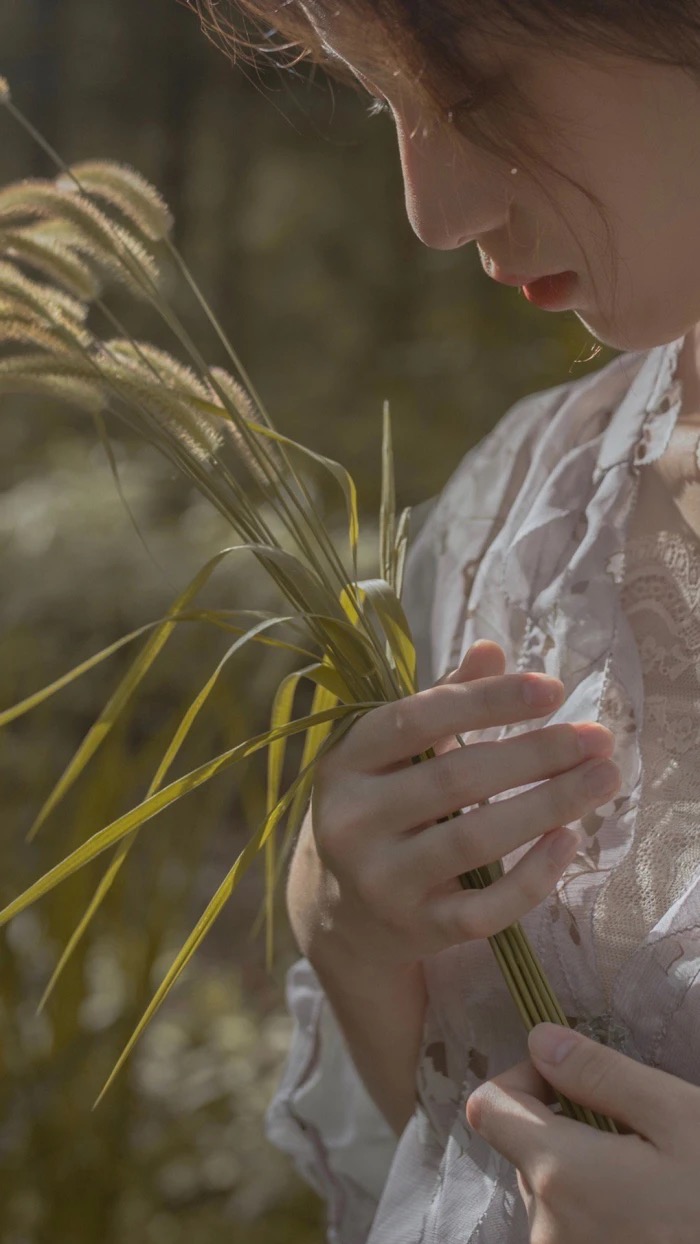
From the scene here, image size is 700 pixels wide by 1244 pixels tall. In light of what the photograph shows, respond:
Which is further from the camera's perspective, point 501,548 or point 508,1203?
point 501,548

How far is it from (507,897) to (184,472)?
0.27m

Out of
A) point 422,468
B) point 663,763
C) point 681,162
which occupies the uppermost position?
point 681,162

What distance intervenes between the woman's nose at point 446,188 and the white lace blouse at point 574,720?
0.89ft

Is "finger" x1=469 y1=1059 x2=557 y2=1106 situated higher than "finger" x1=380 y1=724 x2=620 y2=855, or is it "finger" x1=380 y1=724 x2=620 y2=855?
"finger" x1=380 y1=724 x2=620 y2=855

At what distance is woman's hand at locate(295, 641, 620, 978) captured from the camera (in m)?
0.61

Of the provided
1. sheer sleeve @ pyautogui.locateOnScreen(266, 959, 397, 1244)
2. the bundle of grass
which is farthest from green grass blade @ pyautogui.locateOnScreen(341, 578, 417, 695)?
sheer sleeve @ pyautogui.locateOnScreen(266, 959, 397, 1244)

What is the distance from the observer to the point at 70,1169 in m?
1.38

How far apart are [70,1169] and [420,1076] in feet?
2.48

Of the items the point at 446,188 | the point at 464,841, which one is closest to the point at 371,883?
the point at 464,841

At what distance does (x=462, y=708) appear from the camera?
61cm

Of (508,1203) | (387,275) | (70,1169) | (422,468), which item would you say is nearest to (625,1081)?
(508,1203)

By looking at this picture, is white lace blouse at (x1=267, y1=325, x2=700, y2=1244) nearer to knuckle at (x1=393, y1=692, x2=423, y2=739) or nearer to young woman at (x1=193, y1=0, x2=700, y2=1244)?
young woman at (x1=193, y1=0, x2=700, y2=1244)

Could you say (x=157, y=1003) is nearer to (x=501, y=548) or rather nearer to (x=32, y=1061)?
(x=501, y=548)

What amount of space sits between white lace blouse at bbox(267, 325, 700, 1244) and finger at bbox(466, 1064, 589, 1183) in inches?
3.0
